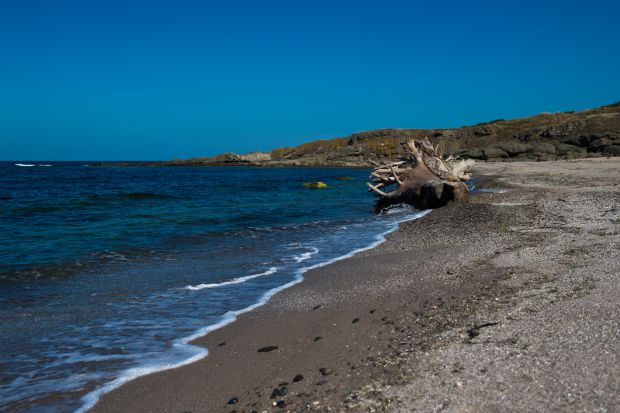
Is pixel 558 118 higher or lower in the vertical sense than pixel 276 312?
higher

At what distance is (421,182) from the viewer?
1692 centimetres

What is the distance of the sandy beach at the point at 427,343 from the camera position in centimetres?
306

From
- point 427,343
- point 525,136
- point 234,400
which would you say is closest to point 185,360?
point 234,400

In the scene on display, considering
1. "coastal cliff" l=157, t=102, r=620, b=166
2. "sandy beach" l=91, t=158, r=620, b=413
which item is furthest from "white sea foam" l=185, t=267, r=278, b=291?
"coastal cliff" l=157, t=102, r=620, b=166

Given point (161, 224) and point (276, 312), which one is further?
point (161, 224)

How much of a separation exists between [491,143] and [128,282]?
62.0 m

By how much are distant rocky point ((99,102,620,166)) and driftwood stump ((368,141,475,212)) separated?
85.6 feet

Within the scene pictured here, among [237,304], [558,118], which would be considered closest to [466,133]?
[558,118]

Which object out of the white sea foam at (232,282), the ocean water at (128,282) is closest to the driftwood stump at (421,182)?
the ocean water at (128,282)

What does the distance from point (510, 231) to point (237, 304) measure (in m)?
5.89

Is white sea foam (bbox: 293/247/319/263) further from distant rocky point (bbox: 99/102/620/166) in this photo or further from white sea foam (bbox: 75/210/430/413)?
distant rocky point (bbox: 99/102/620/166)

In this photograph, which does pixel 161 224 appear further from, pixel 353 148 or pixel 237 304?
pixel 353 148

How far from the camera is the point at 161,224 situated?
15352mm

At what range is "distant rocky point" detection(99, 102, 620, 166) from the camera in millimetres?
45434
